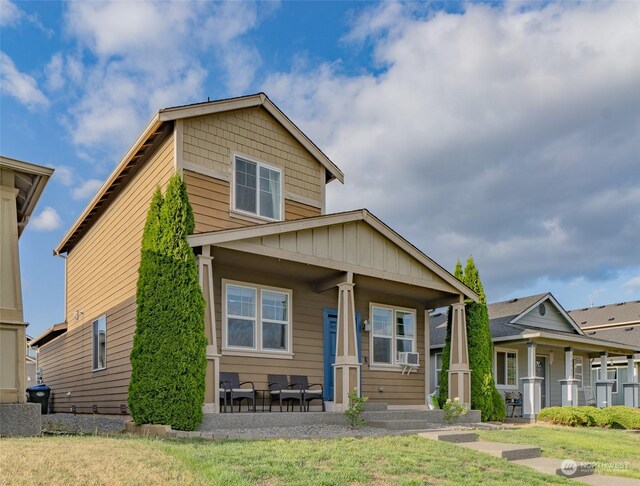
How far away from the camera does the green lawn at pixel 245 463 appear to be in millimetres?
5785

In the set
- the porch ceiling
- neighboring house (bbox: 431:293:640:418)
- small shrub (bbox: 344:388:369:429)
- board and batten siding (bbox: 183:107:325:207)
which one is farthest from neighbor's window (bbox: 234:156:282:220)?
neighboring house (bbox: 431:293:640:418)

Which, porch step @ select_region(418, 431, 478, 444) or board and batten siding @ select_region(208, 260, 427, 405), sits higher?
board and batten siding @ select_region(208, 260, 427, 405)

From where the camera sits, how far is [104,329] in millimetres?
14500

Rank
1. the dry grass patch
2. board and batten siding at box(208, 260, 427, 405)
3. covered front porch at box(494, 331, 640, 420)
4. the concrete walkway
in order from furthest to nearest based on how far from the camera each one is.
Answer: covered front porch at box(494, 331, 640, 420)
board and batten siding at box(208, 260, 427, 405)
the concrete walkway
the dry grass patch

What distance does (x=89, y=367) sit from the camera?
15344mm

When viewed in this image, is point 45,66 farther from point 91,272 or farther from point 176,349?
point 176,349

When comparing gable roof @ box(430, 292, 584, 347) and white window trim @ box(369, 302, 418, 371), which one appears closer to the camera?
white window trim @ box(369, 302, 418, 371)

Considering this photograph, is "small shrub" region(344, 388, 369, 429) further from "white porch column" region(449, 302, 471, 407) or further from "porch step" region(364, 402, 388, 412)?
"white porch column" region(449, 302, 471, 407)

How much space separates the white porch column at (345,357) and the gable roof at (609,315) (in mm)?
23595

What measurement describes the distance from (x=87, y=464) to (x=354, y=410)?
5.91 meters

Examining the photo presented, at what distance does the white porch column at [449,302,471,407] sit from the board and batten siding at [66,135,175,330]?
24.9ft

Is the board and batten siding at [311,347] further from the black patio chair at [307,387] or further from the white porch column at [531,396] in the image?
the white porch column at [531,396]

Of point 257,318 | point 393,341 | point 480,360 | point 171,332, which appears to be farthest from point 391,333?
point 171,332

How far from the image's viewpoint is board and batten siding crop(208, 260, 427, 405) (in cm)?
1201
